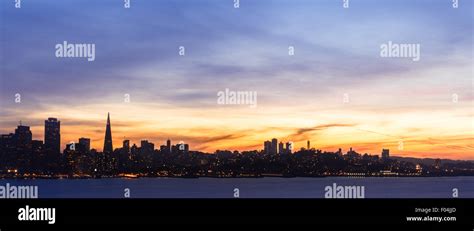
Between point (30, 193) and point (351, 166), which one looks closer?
point (30, 193)
